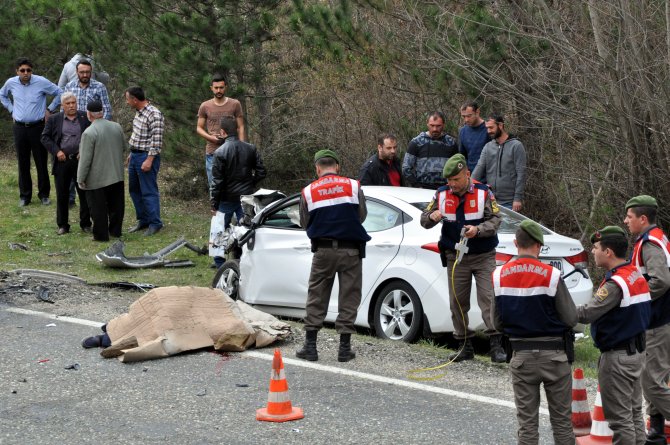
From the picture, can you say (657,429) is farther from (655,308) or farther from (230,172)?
(230,172)

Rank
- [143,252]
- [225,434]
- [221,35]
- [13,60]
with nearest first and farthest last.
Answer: [225,434]
[143,252]
[221,35]
[13,60]

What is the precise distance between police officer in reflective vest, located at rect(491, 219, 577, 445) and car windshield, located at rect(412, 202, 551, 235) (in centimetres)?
356

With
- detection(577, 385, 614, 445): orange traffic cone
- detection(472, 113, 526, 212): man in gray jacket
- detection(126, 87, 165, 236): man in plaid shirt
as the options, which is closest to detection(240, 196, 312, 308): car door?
detection(472, 113, 526, 212): man in gray jacket

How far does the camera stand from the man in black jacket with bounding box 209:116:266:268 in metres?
12.7

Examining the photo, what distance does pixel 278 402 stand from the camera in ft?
23.5

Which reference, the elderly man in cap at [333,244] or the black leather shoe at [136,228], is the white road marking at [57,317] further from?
the black leather shoe at [136,228]

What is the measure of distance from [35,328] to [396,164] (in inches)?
171

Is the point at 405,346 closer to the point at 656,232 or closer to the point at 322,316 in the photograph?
the point at 322,316

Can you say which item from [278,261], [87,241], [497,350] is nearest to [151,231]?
[87,241]

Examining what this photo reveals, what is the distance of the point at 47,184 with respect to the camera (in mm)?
17031

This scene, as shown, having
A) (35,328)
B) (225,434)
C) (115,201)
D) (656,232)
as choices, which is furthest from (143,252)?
(656,232)

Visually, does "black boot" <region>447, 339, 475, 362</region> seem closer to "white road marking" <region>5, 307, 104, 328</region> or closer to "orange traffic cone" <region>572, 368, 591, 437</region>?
"orange traffic cone" <region>572, 368, 591, 437</region>

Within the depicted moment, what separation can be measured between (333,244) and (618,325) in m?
3.23

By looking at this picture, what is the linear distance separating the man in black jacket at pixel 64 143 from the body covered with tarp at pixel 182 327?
6.20 meters
